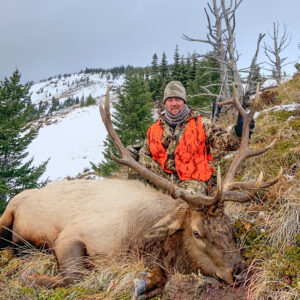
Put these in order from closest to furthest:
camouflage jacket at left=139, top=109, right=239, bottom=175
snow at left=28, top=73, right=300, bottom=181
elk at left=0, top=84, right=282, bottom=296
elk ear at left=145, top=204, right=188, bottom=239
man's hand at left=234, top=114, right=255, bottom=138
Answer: elk at left=0, top=84, right=282, bottom=296
elk ear at left=145, top=204, right=188, bottom=239
man's hand at left=234, top=114, right=255, bottom=138
camouflage jacket at left=139, top=109, right=239, bottom=175
snow at left=28, top=73, right=300, bottom=181

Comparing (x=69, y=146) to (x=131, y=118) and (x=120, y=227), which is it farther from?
(x=120, y=227)

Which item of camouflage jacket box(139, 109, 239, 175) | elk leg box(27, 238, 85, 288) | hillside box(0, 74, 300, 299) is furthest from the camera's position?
camouflage jacket box(139, 109, 239, 175)

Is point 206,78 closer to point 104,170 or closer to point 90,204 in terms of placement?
point 104,170

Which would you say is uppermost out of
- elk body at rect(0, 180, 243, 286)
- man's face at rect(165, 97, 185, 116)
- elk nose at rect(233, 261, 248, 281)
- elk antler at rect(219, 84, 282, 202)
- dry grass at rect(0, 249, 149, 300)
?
man's face at rect(165, 97, 185, 116)

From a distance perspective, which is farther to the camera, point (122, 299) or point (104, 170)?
point (104, 170)

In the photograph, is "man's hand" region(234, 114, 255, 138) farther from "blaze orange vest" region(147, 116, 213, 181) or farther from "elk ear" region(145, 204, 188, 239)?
"elk ear" region(145, 204, 188, 239)

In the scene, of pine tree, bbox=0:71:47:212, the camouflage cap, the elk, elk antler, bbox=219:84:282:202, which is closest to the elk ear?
the elk

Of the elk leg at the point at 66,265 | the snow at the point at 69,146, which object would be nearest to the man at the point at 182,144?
the elk leg at the point at 66,265

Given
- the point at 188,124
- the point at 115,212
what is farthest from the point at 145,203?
the point at 188,124

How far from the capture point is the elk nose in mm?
2453

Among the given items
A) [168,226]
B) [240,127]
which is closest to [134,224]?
[168,226]

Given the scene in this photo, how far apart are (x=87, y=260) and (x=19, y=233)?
136 centimetres

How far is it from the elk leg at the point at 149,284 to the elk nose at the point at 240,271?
655mm

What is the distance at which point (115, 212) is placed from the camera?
132 inches
